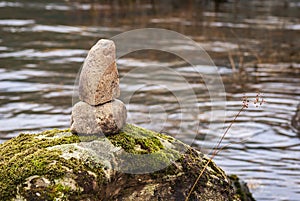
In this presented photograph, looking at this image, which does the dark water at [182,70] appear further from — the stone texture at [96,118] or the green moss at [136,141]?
the stone texture at [96,118]

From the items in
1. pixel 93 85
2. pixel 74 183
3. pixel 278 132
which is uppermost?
pixel 93 85

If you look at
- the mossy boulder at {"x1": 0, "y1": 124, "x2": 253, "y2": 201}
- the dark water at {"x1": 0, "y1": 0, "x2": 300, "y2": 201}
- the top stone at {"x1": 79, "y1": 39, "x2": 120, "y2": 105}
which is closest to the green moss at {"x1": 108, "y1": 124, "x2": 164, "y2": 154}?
the mossy boulder at {"x1": 0, "y1": 124, "x2": 253, "y2": 201}

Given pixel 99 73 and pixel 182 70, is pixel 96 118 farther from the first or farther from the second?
pixel 182 70

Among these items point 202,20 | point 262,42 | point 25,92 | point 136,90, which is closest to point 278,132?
point 136,90

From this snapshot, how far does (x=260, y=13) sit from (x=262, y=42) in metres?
7.90

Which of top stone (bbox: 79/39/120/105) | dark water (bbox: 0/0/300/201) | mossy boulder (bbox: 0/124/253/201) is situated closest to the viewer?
mossy boulder (bbox: 0/124/253/201)

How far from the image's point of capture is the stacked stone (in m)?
4.52

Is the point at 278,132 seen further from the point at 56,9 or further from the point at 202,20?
the point at 56,9

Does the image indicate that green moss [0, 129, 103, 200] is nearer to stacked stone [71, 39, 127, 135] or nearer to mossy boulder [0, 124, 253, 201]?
mossy boulder [0, 124, 253, 201]

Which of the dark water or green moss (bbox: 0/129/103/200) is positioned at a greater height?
green moss (bbox: 0/129/103/200)

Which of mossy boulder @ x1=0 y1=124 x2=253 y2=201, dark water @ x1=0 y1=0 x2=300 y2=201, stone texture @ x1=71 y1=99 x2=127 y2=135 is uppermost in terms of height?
stone texture @ x1=71 y1=99 x2=127 y2=135

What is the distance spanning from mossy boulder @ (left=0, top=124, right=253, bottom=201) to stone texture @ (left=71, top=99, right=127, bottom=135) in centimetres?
7

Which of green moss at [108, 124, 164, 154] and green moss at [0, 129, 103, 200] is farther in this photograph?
green moss at [108, 124, 164, 154]

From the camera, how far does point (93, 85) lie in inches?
178
